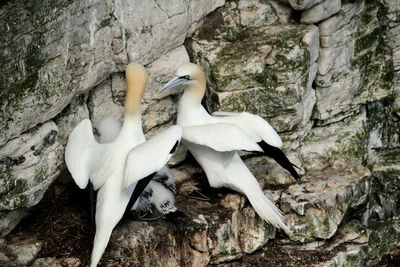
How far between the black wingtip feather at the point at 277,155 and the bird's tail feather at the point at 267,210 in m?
0.34

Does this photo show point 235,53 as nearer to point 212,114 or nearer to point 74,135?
point 212,114

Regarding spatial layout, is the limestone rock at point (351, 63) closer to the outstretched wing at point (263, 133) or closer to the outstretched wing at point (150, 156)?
the outstretched wing at point (263, 133)

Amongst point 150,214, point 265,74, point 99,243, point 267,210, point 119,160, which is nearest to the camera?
point 99,243

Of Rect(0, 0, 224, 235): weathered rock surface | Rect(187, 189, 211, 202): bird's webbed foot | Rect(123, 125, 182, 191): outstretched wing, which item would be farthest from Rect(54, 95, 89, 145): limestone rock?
Rect(187, 189, 211, 202): bird's webbed foot

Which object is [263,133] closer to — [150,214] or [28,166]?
[150,214]

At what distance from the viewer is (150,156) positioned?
6.60 m

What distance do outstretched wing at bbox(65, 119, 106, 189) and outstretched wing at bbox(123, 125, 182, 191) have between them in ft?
1.54

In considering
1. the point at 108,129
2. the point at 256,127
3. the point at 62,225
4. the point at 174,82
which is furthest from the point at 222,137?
the point at 62,225

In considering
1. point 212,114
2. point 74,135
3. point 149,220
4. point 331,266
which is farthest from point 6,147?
point 331,266

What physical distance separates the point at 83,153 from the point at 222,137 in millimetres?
1129

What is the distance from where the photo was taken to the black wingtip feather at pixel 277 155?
298 inches

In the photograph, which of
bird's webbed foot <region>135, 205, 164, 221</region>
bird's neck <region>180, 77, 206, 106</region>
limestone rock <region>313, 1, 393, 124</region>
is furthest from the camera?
limestone rock <region>313, 1, 393, 124</region>

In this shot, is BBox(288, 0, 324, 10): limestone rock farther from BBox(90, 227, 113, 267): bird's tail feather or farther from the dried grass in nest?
BBox(90, 227, 113, 267): bird's tail feather

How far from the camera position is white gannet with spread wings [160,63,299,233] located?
7309mm
